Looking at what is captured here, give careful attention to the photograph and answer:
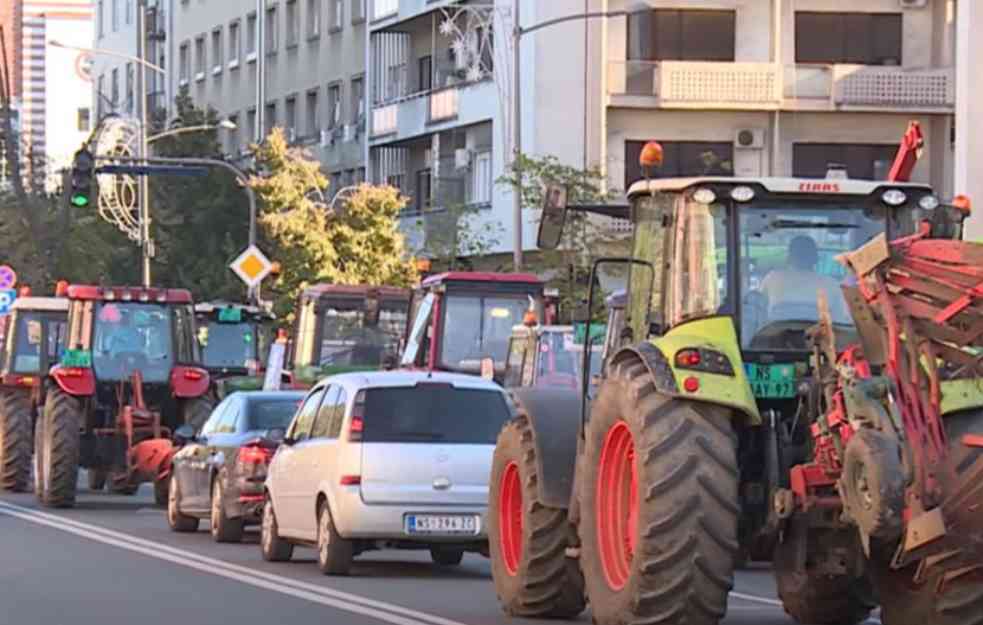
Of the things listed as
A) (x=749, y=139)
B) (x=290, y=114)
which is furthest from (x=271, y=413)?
(x=290, y=114)

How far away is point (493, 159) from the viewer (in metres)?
57.2

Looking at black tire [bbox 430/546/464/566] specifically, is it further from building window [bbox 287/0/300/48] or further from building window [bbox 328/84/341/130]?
building window [bbox 287/0/300/48]

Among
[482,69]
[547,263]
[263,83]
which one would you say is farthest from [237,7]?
[547,263]

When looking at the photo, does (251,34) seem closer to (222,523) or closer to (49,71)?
(222,523)

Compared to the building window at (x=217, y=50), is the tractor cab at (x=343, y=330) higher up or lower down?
lower down

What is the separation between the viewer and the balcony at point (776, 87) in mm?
54969

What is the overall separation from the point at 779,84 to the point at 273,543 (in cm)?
3588

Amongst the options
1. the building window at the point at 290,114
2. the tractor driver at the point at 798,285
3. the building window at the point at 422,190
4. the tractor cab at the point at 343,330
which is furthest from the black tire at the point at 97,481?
the building window at the point at 290,114

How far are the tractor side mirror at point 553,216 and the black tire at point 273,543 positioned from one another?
6836mm

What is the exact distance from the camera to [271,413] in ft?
78.5

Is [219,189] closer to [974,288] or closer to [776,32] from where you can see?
[776,32]

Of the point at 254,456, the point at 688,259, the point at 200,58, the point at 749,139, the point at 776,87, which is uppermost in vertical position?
the point at 200,58

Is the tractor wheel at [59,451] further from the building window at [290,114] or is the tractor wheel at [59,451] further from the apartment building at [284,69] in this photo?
the building window at [290,114]

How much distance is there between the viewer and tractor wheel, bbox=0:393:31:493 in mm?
31844
